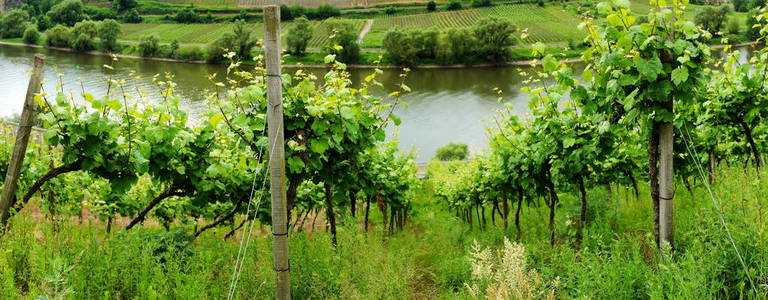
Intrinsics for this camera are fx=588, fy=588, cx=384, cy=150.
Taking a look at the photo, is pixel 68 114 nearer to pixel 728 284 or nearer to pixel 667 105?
pixel 667 105

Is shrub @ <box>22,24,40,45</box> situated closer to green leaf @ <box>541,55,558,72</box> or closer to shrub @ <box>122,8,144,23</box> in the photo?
shrub @ <box>122,8,144,23</box>

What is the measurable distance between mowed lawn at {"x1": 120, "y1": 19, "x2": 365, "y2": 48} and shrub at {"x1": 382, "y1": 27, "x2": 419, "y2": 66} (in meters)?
15.9

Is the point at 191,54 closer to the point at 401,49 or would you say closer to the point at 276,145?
the point at 401,49

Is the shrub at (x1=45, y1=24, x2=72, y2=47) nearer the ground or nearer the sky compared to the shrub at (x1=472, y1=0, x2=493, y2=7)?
nearer the ground

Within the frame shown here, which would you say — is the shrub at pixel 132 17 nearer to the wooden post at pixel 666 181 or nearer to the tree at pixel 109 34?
the tree at pixel 109 34

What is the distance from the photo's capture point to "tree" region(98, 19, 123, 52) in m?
62.8

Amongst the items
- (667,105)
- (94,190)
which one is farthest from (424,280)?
(94,190)

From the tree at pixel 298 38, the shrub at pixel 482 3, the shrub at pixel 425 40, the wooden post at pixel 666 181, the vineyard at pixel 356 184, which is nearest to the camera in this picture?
the vineyard at pixel 356 184

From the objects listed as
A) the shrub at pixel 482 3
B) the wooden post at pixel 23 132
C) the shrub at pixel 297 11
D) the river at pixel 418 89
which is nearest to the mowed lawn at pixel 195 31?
the shrub at pixel 297 11

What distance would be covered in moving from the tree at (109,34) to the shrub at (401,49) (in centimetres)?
3007

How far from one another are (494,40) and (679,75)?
53008mm

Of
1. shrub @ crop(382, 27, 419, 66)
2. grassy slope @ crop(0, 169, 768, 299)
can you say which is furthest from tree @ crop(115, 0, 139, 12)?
grassy slope @ crop(0, 169, 768, 299)

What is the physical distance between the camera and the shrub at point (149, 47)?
60.2m

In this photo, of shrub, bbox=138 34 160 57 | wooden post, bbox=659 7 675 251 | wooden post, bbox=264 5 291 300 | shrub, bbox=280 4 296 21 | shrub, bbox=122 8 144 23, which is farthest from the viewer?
shrub, bbox=122 8 144 23
